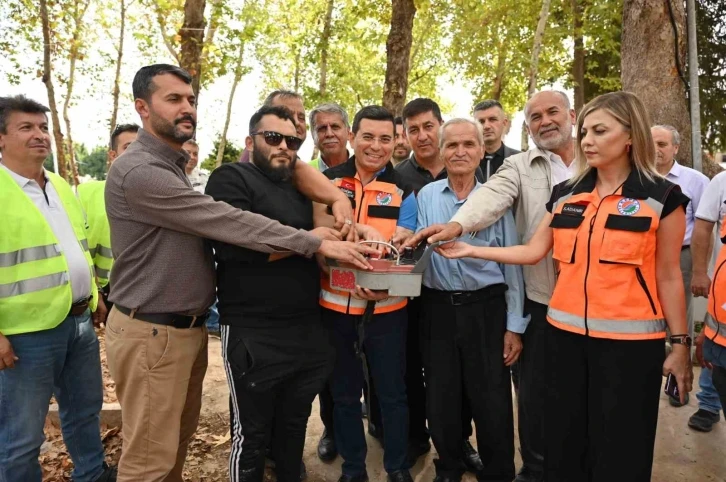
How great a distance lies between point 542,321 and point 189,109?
233 cm

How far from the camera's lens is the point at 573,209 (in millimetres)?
2395

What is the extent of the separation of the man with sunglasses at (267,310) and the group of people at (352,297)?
1cm

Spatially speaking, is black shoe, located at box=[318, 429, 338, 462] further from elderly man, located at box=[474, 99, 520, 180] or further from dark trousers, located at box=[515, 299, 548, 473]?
elderly man, located at box=[474, 99, 520, 180]

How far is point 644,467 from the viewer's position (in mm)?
2273

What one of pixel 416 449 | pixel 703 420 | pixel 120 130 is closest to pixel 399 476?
pixel 416 449

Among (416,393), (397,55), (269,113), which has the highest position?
(397,55)

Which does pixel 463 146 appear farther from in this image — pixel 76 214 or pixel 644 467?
pixel 76 214

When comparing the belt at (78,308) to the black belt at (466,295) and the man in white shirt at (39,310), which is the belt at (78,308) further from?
the black belt at (466,295)

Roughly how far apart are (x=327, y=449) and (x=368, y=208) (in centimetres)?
184

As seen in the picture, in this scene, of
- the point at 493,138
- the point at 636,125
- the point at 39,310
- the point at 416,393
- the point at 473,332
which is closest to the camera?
the point at 636,125

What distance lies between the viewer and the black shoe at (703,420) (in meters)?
3.89

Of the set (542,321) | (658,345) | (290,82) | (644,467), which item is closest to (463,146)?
(542,321)

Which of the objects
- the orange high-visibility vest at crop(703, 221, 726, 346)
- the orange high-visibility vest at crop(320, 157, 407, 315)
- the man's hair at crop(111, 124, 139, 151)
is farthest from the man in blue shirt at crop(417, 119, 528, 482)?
the man's hair at crop(111, 124, 139, 151)

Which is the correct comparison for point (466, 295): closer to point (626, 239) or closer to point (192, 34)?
point (626, 239)
